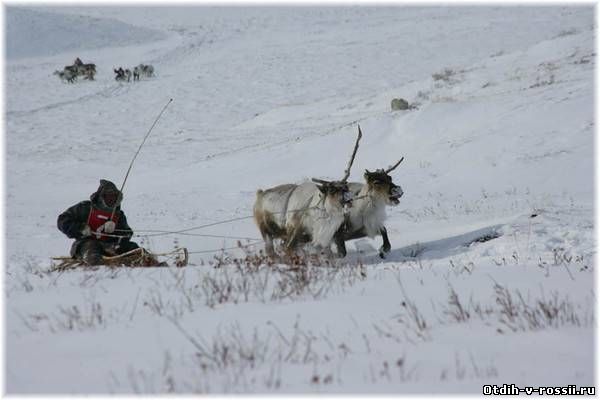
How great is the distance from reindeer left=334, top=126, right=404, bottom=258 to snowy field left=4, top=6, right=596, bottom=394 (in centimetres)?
31

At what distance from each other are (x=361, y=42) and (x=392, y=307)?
38798 mm

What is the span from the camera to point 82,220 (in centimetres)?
790

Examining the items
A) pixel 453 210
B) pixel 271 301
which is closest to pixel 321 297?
pixel 271 301

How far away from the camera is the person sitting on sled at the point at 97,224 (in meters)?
7.69

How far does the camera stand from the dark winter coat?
25.4 feet

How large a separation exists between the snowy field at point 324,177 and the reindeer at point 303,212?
53cm

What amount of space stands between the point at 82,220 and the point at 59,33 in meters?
46.0

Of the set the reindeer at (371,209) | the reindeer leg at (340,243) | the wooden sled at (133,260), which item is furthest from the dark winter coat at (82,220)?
the reindeer at (371,209)

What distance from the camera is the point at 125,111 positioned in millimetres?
28844

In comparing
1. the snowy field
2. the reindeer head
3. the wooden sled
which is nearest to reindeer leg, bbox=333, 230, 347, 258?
the snowy field

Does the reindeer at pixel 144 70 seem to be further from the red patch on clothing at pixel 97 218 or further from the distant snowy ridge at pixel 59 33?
the red patch on clothing at pixel 97 218

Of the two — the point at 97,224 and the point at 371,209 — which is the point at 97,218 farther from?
the point at 371,209

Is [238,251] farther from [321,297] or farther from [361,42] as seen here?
[361,42]

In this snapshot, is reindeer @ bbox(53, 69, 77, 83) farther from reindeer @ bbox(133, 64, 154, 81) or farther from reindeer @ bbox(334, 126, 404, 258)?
reindeer @ bbox(334, 126, 404, 258)
